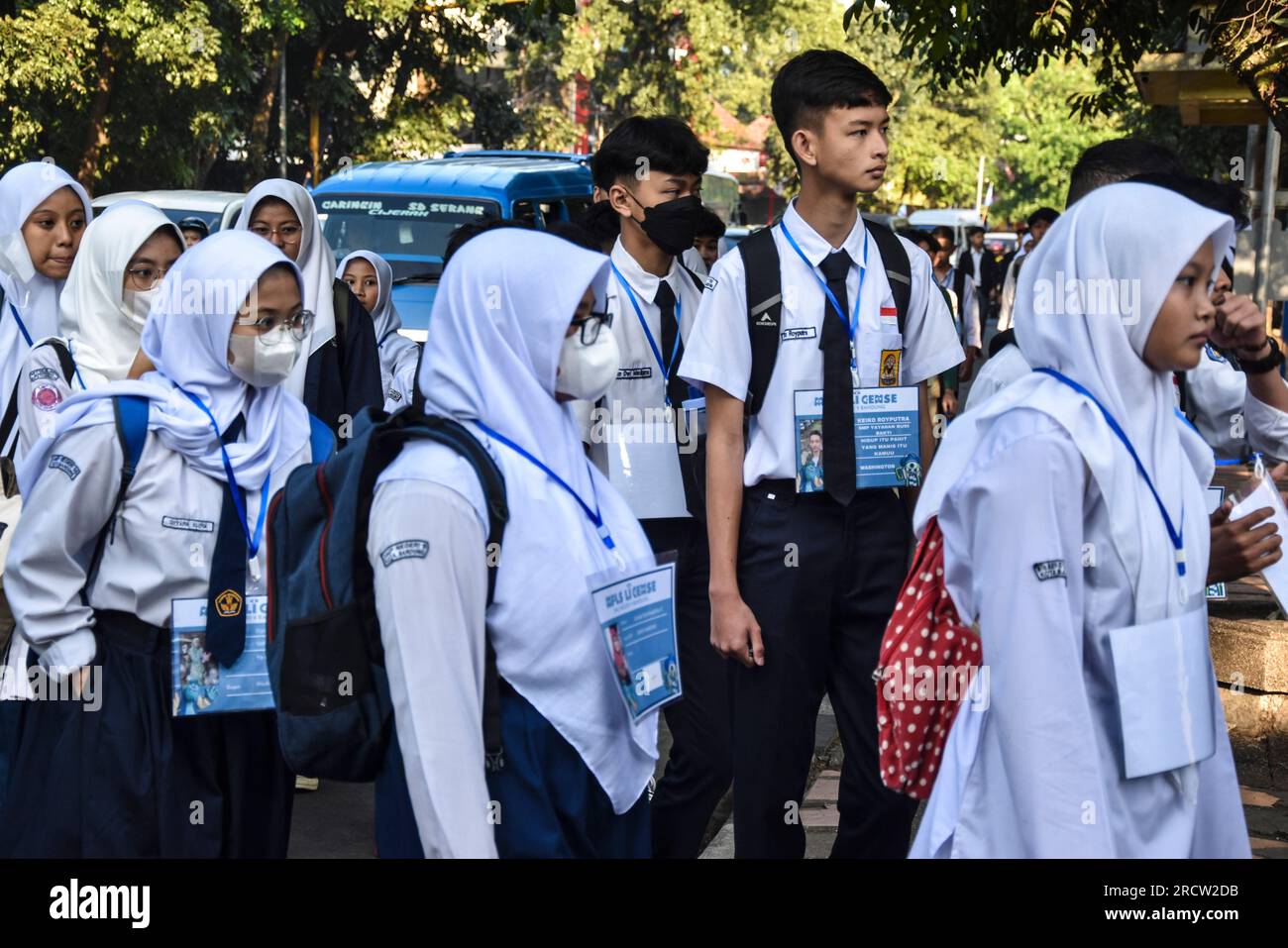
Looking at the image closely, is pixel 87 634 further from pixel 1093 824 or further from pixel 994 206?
pixel 994 206

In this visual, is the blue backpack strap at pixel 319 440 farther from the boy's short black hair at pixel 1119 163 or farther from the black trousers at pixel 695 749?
the boy's short black hair at pixel 1119 163

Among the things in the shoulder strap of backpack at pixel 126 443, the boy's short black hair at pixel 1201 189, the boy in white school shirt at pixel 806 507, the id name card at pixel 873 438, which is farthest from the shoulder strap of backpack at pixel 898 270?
the shoulder strap of backpack at pixel 126 443

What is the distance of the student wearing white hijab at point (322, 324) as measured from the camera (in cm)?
549

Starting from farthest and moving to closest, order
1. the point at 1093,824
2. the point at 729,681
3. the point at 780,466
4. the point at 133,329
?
the point at 133,329
the point at 729,681
the point at 780,466
the point at 1093,824

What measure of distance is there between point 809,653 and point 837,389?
0.61m

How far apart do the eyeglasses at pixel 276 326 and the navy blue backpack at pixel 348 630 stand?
1.12 metres

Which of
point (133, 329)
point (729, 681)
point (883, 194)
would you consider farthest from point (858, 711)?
point (883, 194)

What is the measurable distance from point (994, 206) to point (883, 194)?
4533 cm

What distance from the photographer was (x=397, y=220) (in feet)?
43.2

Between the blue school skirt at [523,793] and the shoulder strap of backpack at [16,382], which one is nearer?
the blue school skirt at [523,793]

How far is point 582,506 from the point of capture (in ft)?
9.28

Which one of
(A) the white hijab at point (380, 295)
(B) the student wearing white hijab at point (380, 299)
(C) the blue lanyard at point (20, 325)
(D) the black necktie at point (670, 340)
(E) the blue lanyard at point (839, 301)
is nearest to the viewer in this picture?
(E) the blue lanyard at point (839, 301)

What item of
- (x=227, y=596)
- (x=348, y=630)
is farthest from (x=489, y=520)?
(x=227, y=596)
